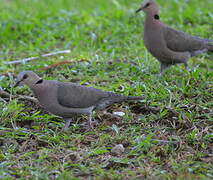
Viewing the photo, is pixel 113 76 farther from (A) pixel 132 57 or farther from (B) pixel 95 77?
(A) pixel 132 57

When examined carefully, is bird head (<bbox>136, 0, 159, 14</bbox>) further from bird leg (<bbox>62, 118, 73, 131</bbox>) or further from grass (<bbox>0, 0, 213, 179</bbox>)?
bird leg (<bbox>62, 118, 73, 131</bbox>)

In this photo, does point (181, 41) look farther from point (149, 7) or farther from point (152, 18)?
point (149, 7)

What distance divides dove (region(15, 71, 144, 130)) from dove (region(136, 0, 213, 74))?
156 centimetres

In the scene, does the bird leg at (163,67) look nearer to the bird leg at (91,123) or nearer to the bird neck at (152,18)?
the bird neck at (152,18)

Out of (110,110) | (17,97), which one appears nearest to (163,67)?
(110,110)

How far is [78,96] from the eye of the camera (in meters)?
4.73

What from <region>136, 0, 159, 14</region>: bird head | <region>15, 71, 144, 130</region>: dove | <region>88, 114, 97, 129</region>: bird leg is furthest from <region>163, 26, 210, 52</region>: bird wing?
<region>88, 114, 97, 129</region>: bird leg

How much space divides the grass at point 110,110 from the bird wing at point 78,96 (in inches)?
10.6

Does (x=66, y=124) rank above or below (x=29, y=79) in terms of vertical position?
below

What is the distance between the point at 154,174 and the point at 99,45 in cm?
424

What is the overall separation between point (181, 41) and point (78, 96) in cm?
230

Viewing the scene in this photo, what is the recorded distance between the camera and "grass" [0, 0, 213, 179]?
3.80 m

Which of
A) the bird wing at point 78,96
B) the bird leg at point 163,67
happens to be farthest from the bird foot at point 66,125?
the bird leg at point 163,67

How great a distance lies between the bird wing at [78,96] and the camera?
4.68 meters
